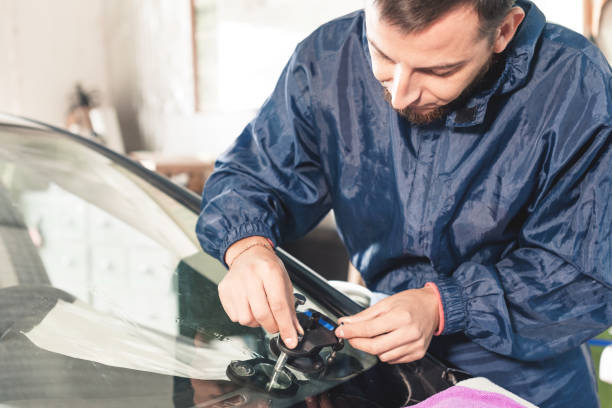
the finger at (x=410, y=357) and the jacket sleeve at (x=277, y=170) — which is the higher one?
the jacket sleeve at (x=277, y=170)

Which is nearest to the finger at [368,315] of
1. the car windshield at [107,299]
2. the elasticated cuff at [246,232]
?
the car windshield at [107,299]

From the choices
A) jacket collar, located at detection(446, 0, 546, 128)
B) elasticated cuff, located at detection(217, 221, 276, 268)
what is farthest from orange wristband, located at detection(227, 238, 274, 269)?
jacket collar, located at detection(446, 0, 546, 128)

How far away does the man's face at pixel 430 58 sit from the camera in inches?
29.1

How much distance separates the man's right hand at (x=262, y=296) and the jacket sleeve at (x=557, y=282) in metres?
0.26

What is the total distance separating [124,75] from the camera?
22.0 feet

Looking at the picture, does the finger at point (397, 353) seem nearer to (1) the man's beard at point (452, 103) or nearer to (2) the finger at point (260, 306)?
(2) the finger at point (260, 306)

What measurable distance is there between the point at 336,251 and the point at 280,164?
74.1 inches

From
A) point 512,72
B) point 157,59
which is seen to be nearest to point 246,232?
point 512,72

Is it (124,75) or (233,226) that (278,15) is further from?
(233,226)

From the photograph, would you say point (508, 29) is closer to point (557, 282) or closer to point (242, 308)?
point (557, 282)

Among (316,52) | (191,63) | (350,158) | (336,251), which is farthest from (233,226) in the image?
(191,63)

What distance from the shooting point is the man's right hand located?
793 millimetres

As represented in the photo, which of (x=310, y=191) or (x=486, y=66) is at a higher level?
(x=486, y=66)

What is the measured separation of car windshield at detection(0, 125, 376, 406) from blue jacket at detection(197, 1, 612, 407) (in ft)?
0.57
